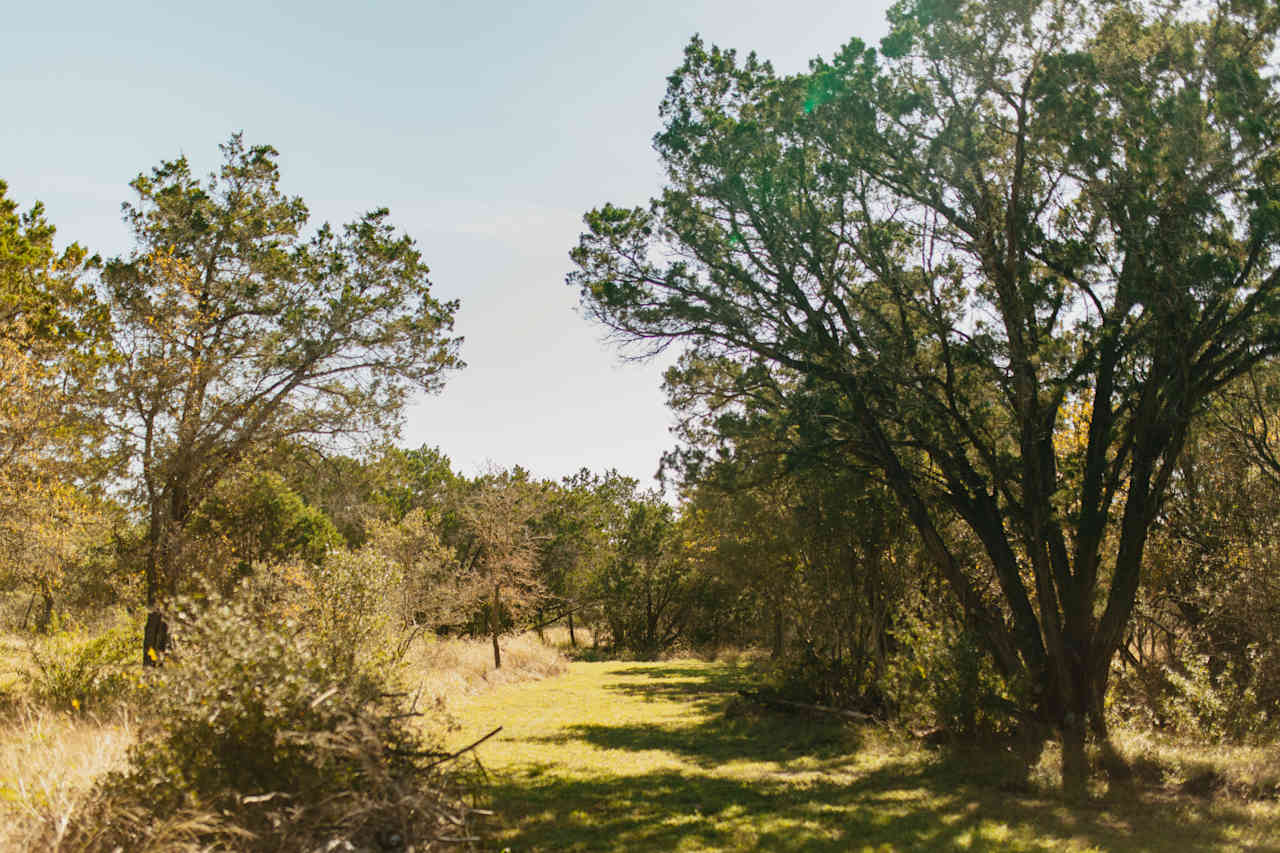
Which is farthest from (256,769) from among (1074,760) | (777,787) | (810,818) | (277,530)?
(277,530)

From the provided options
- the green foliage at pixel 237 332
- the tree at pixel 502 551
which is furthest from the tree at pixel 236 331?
the tree at pixel 502 551

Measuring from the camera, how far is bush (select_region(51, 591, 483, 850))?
5.58m

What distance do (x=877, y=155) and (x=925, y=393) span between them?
372 cm

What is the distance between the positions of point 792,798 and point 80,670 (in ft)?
32.7

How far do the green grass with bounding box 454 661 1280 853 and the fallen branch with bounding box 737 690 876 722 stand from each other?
10.6 inches

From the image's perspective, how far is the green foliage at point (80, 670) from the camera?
420 inches

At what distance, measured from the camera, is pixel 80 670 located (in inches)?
451

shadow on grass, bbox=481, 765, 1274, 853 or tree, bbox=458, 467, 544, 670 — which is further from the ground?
tree, bbox=458, 467, 544, 670

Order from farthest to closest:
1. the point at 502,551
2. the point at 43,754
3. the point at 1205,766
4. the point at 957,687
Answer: the point at 502,551 < the point at 957,687 < the point at 1205,766 < the point at 43,754

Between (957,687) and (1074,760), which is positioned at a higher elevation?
(957,687)

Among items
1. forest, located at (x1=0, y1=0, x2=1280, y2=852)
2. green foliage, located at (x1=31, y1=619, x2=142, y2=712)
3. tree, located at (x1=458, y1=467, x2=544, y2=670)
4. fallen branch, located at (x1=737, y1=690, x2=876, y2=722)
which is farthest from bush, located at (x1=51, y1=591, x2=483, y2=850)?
tree, located at (x1=458, y1=467, x2=544, y2=670)

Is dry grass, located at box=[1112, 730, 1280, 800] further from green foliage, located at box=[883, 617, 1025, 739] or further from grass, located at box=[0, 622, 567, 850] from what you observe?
grass, located at box=[0, 622, 567, 850]

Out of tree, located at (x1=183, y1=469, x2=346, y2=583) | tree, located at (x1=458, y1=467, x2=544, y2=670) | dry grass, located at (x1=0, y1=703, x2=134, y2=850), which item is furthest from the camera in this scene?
tree, located at (x1=458, y1=467, x2=544, y2=670)

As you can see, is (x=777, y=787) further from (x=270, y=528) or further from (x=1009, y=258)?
(x=270, y=528)
